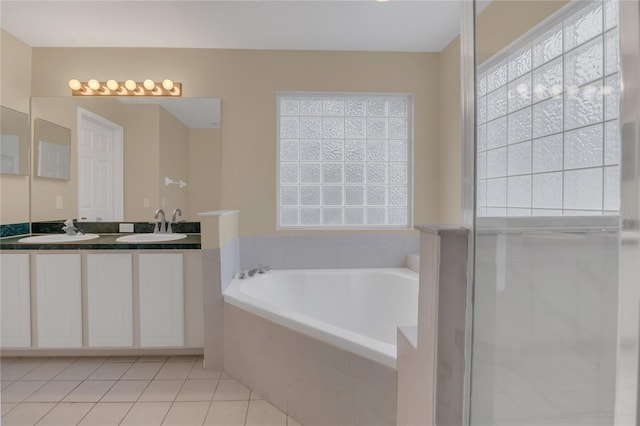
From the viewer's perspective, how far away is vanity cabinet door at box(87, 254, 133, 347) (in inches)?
104

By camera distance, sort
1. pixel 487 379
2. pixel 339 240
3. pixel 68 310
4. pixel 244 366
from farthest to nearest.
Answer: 1. pixel 339 240
2. pixel 68 310
3. pixel 244 366
4. pixel 487 379

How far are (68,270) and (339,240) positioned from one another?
1958 mm

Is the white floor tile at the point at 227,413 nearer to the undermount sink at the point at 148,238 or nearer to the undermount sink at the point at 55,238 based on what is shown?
the undermount sink at the point at 148,238

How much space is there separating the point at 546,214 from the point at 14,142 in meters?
3.50

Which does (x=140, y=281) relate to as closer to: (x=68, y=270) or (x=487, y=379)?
(x=68, y=270)

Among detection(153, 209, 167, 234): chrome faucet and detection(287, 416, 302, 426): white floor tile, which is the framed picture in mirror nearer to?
detection(153, 209, 167, 234): chrome faucet

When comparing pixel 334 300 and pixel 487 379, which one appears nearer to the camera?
pixel 487 379

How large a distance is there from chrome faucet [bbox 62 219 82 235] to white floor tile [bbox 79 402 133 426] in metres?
1.42

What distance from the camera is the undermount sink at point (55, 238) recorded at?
8.71 feet

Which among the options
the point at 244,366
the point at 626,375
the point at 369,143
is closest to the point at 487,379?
the point at 626,375

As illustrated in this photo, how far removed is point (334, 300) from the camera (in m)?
2.95

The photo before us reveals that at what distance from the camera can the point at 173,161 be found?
9.94ft

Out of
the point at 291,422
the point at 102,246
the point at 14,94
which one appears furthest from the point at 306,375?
the point at 14,94

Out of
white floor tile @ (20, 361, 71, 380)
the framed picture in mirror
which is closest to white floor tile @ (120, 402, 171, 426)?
white floor tile @ (20, 361, 71, 380)
